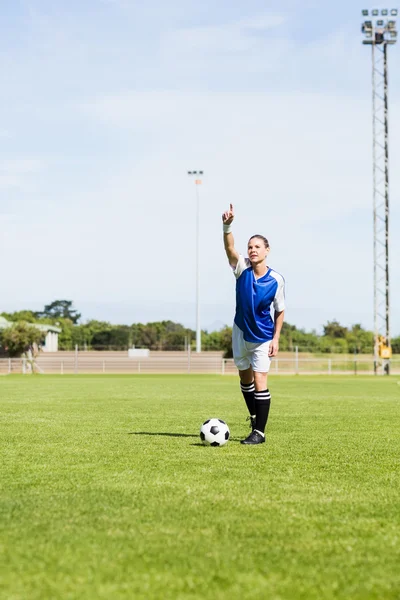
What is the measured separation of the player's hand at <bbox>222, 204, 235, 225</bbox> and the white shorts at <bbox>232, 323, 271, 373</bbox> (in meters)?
1.20

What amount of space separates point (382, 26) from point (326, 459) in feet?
157

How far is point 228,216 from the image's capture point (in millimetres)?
8102

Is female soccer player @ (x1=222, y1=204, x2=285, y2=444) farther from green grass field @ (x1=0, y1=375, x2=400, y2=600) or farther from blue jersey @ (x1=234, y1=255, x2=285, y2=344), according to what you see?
green grass field @ (x1=0, y1=375, x2=400, y2=600)

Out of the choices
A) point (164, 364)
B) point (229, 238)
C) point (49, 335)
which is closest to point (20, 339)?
point (164, 364)

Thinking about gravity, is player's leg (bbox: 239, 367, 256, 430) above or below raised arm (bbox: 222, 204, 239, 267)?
below

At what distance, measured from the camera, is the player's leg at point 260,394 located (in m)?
8.46

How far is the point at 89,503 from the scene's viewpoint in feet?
16.2

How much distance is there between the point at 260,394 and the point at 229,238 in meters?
1.77

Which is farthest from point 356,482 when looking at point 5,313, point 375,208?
point 5,313

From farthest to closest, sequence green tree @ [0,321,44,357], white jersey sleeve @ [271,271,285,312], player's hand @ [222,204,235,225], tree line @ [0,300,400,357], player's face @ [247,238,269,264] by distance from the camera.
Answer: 1. tree line @ [0,300,400,357]
2. green tree @ [0,321,44,357]
3. white jersey sleeve @ [271,271,285,312]
4. player's face @ [247,238,269,264]
5. player's hand @ [222,204,235,225]

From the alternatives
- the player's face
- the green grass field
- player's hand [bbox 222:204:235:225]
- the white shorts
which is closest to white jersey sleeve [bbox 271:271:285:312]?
the player's face

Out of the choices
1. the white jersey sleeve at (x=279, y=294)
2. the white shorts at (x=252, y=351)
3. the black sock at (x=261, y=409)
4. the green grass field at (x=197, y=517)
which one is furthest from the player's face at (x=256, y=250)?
the green grass field at (x=197, y=517)

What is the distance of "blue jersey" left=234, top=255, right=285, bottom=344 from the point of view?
Result: 8328 mm

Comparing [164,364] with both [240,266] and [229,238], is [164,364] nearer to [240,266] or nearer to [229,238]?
[240,266]
